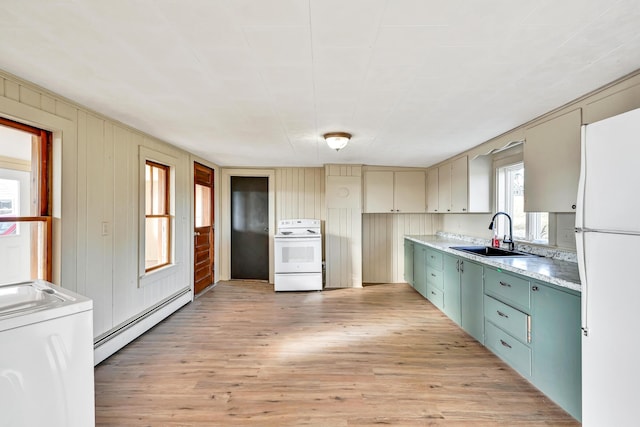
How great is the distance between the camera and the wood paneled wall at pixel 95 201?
2.03 meters

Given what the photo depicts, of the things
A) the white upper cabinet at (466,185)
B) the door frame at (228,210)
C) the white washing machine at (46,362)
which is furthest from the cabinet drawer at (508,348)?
the door frame at (228,210)

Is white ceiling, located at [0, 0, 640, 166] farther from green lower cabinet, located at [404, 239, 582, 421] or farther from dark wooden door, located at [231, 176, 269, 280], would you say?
dark wooden door, located at [231, 176, 269, 280]

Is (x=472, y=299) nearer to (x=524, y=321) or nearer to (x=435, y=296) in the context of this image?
(x=524, y=321)

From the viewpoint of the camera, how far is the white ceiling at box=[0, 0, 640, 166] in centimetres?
122

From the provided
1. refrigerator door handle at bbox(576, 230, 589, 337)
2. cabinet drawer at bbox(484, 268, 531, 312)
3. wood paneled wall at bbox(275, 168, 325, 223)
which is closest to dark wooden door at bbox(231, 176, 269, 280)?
wood paneled wall at bbox(275, 168, 325, 223)

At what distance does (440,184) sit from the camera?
14.7 feet

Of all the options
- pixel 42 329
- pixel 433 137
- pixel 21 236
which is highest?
pixel 433 137

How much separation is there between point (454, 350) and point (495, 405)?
2.45 ft

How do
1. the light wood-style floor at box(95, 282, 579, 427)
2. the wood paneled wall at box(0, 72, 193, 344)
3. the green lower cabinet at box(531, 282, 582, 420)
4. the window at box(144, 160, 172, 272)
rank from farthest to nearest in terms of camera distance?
the window at box(144, 160, 172, 272) → the wood paneled wall at box(0, 72, 193, 344) → the light wood-style floor at box(95, 282, 579, 427) → the green lower cabinet at box(531, 282, 582, 420)

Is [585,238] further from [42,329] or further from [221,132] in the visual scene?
[221,132]

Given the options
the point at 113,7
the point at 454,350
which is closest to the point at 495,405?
the point at 454,350

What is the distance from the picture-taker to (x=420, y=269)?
4.24 metres

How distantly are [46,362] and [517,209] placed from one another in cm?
410

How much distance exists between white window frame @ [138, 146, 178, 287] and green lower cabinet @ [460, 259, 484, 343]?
3340 mm
